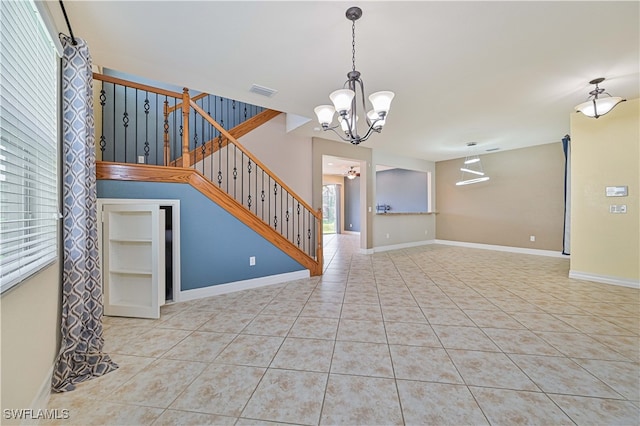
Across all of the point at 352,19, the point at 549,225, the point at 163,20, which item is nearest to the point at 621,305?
the point at 549,225

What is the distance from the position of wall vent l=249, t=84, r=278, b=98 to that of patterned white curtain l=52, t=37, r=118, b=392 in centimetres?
167

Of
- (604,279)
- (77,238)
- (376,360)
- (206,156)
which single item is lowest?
(376,360)

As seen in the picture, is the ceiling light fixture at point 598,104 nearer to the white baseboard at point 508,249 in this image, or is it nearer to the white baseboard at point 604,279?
the white baseboard at point 604,279

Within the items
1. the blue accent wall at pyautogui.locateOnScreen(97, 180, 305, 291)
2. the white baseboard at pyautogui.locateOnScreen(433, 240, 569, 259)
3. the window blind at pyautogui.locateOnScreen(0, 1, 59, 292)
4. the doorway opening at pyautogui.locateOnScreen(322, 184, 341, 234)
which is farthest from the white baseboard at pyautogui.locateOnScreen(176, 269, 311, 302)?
the doorway opening at pyautogui.locateOnScreen(322, 184, 341, 234)

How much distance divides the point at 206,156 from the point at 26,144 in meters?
3.18

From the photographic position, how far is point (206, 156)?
4441mm

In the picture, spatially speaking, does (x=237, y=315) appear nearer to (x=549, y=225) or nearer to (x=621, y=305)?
(x=621, y=305)

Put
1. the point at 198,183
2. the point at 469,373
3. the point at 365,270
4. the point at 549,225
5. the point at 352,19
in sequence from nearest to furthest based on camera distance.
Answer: the point at 469,373 < the point at 352,19 < the point at 198,183 < the point at 365,270 < the point at 549,225

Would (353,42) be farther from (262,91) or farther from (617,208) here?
(617,208)

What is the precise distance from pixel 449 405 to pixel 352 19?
2759 mm

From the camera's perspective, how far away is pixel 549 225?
603cm

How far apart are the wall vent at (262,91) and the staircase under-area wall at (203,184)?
0.68 m

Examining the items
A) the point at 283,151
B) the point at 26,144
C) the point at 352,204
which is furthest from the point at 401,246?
the point at 26,144

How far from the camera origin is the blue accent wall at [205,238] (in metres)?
2.94
